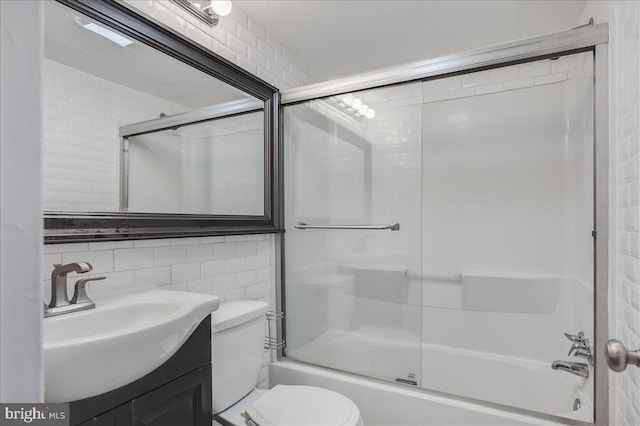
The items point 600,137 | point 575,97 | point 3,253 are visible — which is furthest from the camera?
point 575,97

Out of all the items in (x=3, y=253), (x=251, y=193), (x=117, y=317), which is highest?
(x=251, y=193)

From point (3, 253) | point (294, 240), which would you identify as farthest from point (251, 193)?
point (3, 253)

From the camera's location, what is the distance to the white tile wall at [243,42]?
58.7 inches

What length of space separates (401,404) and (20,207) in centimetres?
185

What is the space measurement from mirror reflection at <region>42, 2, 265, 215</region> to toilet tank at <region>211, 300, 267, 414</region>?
1.65 ft

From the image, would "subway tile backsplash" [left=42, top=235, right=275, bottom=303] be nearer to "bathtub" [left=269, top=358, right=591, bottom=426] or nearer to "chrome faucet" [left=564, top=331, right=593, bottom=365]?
"bathtub" [left=269, top=358, right=591, bottom=426]

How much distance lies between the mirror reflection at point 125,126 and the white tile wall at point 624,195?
1613 mm

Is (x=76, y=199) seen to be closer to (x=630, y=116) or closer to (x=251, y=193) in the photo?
(x=251, y=193)

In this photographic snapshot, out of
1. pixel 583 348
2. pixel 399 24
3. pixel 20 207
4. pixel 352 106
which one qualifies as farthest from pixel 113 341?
pixel 399 24

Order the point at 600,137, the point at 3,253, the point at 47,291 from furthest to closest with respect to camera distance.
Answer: the point at 600,137, the point at 47,291, the point at 3,253

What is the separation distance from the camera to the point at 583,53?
1460 millimetres

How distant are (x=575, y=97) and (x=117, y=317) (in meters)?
2.39

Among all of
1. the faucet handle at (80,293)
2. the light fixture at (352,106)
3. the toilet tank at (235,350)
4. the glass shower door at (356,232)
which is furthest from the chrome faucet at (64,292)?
the light fixture at (352,106)

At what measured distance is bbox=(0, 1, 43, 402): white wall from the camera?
7.5 inches
